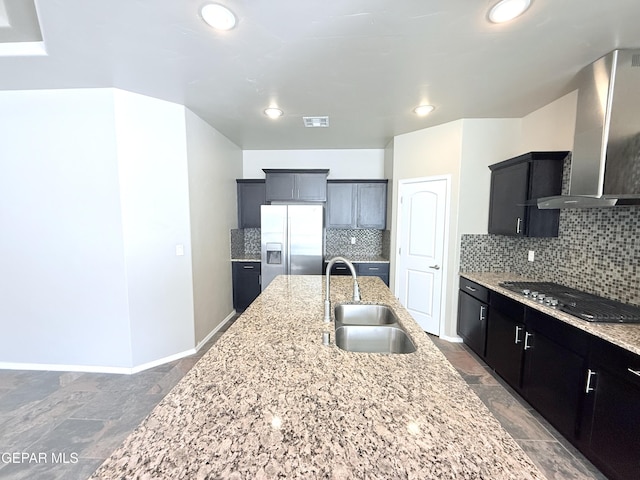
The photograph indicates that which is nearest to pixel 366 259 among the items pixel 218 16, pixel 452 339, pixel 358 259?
pixel 358 259

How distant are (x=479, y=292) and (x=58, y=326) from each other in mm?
4185

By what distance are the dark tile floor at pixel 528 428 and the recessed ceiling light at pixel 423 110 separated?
2.65m

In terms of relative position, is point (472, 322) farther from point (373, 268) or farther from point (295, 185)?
point (295, 185)

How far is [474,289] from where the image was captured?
9.14 ft

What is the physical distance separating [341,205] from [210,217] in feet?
6.44

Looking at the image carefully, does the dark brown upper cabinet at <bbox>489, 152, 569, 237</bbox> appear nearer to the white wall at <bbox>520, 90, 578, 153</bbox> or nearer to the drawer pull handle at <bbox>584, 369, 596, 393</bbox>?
the white wall at <bbox>520, 90, 578, 153</bbox>

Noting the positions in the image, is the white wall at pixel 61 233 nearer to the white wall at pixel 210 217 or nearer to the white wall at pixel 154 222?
the white wall at pixel 154 222

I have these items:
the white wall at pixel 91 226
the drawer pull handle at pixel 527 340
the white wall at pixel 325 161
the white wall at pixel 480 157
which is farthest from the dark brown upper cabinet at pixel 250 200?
the drawer pull handle at pixel 527 340

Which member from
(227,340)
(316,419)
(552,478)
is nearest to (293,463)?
(316,419)

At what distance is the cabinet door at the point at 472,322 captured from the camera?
264cm

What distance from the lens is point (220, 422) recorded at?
2.44ft

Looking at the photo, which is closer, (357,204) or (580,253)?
(580,253)

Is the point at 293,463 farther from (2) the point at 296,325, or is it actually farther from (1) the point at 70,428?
(1) the point at 70,428

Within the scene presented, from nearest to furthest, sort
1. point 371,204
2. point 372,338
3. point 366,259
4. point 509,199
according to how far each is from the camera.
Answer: point 372,338, point 509,199, point 366,259, point 371,204
